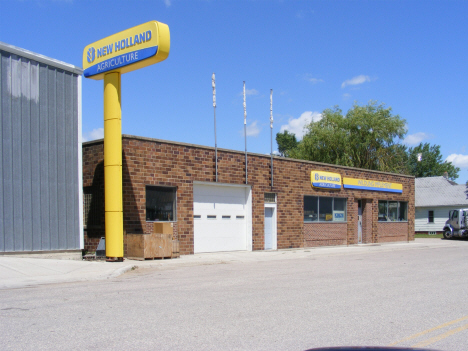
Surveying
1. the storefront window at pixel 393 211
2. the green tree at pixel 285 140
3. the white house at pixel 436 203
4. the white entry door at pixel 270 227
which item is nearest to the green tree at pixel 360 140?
the white house at pixel 436 203

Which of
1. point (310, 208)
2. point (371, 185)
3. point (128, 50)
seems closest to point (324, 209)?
point (310, 208)

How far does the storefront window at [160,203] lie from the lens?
1845 centimetres

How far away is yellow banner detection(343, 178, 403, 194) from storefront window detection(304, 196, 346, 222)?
1062 millimetres

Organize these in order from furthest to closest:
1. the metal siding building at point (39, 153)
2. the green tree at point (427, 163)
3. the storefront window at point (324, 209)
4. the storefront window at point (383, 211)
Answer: the green tree at point (427, 163) → the storefront window at point (383, 211) → the storefront window at point (324, 209) → the metal siding building at point (39, 153)

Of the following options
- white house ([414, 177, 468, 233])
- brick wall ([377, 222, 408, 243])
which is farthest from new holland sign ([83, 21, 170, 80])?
white house ([414, 177, 468, 233])

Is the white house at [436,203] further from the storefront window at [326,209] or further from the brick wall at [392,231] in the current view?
the storefront window at [326,209]

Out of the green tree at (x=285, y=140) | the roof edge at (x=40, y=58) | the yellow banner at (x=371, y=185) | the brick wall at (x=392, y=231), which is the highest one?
the green tree at (x=285, y=140)

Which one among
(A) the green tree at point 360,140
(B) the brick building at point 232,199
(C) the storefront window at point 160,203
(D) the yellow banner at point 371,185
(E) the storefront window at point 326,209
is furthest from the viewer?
(A) the green tree at point 360,140

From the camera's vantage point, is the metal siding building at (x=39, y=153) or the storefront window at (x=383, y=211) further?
the storefront window at (x=383, y=211)

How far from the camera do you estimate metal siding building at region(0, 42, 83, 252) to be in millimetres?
14750

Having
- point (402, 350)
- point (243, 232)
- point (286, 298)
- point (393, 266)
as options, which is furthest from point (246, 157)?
point (402, 350)

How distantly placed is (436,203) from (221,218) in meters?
33.1

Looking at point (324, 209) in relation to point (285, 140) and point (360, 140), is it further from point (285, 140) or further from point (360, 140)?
point (285, 140)

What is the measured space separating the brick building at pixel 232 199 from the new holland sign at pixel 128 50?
9.21 ft
